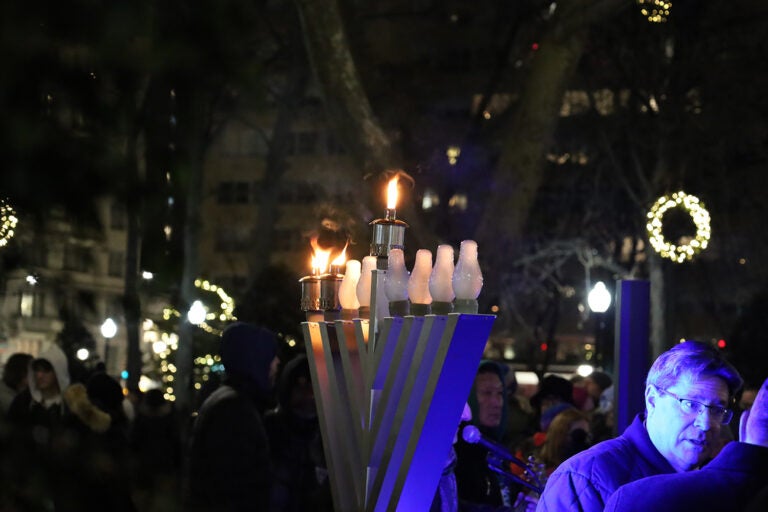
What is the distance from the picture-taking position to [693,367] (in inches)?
154

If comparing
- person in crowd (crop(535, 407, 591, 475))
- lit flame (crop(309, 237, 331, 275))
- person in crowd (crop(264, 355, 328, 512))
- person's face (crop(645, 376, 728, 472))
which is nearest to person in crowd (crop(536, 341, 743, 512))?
person's face (crop(645, 376, 728, 472))

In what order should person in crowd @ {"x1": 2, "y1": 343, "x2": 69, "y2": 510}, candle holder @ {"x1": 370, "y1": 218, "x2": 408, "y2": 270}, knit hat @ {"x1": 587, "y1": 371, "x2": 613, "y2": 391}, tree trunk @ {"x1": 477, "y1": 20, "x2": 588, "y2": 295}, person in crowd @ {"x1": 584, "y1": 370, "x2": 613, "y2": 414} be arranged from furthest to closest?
knit hat @ {"x1": 587, "y1": 371, "x2": 613, "y2": 391}
person in crowd @ {"x1": 584, "y1": 370, "x2": 613, "y2": 414}
tree trunk @ {"x1": 477, "y1": 20, "x2": 588, "y2": 295}
candle holder @ {"x1": 370, "y1": 218, "x2": 408, "y2": 270}
person in crowd @ {"x1": 2, "y1": 343, "x2": 69, "y2": 510}

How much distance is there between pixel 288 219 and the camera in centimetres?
7288

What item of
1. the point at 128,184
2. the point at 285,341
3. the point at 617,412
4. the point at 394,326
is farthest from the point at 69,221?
the point at 285,341

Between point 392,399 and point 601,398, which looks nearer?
point 392,399

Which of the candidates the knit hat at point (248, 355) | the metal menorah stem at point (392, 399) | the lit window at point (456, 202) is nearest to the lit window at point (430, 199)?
the lit window at point (456, 202)

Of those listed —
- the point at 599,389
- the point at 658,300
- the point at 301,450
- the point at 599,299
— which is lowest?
the point at 301,450

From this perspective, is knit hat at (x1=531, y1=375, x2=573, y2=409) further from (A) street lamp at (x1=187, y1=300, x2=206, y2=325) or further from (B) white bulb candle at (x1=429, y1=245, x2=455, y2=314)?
(B) white bulb candle at (x1=429, y1=245, x2=455, y2=314)

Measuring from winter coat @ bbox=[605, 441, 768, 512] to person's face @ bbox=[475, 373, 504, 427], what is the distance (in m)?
4.80

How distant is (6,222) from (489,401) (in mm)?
6617

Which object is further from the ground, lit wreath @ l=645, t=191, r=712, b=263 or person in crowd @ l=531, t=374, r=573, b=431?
lit wreath @ l=645, t=191, r=712, b=263

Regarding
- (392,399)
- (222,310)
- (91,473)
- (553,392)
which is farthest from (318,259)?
(222,310)

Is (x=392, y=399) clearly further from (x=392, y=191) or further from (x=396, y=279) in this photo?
(x=392, y=191)

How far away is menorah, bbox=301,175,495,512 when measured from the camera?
179 inches
